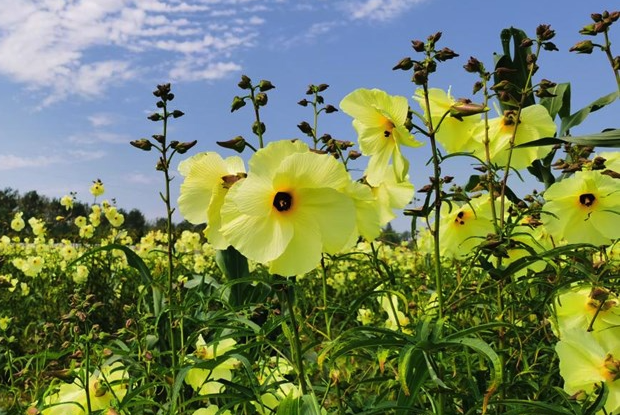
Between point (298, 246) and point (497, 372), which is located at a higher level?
point (298, 246)

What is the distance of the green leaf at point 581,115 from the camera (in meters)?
3.15

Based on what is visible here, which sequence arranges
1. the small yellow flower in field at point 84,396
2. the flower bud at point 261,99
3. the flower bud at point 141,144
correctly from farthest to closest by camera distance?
the flower bud at point 141,144 → the small yellow flower in field at point 84,396 → the flower bud at point 261,99

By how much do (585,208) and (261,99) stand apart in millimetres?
957

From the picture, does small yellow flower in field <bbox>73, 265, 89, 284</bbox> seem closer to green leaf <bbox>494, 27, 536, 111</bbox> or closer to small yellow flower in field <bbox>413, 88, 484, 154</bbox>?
green leaf <bbox>494, 27, 536, 111</bbox>

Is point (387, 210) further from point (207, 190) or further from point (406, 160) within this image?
point (207, 190)

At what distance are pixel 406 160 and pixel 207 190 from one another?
0.40 m

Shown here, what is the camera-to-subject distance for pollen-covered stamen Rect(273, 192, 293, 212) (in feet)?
3.26

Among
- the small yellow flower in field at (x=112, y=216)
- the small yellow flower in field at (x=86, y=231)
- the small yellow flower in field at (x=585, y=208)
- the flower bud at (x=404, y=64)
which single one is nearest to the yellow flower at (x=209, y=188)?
the flower bud at (x=404, y=64)

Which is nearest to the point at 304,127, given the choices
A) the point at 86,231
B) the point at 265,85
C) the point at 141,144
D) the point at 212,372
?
the point at 265,85

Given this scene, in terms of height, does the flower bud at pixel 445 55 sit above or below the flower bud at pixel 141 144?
above

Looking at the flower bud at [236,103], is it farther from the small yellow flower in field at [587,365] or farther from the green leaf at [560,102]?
the green leaf at [560,102]

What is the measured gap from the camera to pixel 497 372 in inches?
34.6

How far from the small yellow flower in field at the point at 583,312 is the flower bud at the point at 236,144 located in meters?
0.86

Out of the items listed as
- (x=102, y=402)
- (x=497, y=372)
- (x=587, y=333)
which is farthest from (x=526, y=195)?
(x=102, y=402)
